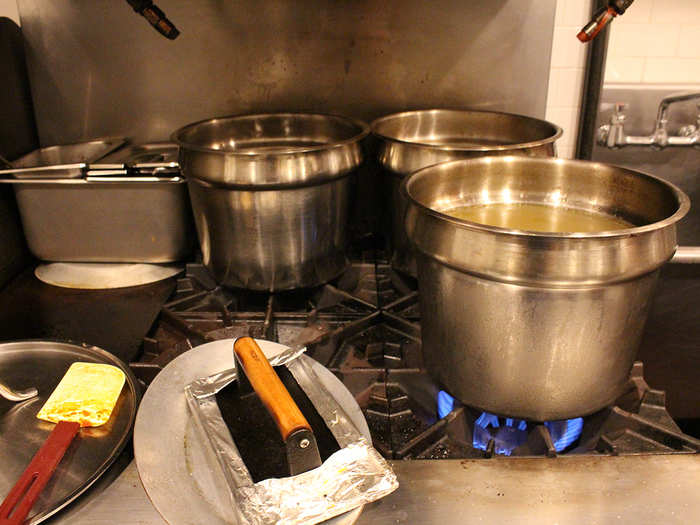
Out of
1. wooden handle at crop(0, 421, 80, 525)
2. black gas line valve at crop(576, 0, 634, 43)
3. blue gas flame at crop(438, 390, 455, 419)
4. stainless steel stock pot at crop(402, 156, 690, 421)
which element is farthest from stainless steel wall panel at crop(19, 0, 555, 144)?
wooden handle at crop(0, 421, 80, 525)

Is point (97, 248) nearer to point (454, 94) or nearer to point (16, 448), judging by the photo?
point (16, 448)

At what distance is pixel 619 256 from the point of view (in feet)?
1.90

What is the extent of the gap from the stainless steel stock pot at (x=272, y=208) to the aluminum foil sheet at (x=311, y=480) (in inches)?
14.2

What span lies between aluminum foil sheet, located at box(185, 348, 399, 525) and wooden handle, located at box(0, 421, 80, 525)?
0.14 meters

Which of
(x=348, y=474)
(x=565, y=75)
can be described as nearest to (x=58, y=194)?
(x=348, y=474)

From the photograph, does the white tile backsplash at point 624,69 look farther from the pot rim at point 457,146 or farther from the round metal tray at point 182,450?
the round metal tray at point 182,450

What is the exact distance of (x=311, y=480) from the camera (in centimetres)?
52

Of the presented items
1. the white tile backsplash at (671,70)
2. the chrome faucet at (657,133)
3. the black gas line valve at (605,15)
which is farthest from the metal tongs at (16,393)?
the white tile backsplash at (671,70)

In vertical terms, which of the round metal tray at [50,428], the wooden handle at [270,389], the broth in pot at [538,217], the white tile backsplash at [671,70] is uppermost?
the white tile backsplash at [671,70]

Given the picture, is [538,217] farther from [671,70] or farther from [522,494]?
[671,70]

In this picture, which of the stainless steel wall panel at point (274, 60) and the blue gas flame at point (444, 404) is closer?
the blue gas flame at point (444, 404)

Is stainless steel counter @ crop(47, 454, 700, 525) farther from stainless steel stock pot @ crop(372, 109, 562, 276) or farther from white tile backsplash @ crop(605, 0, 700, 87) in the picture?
white tile backsplash @ crop(605, 0, 700, 87)

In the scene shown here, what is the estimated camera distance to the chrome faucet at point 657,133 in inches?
54.7

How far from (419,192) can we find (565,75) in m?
0.69
